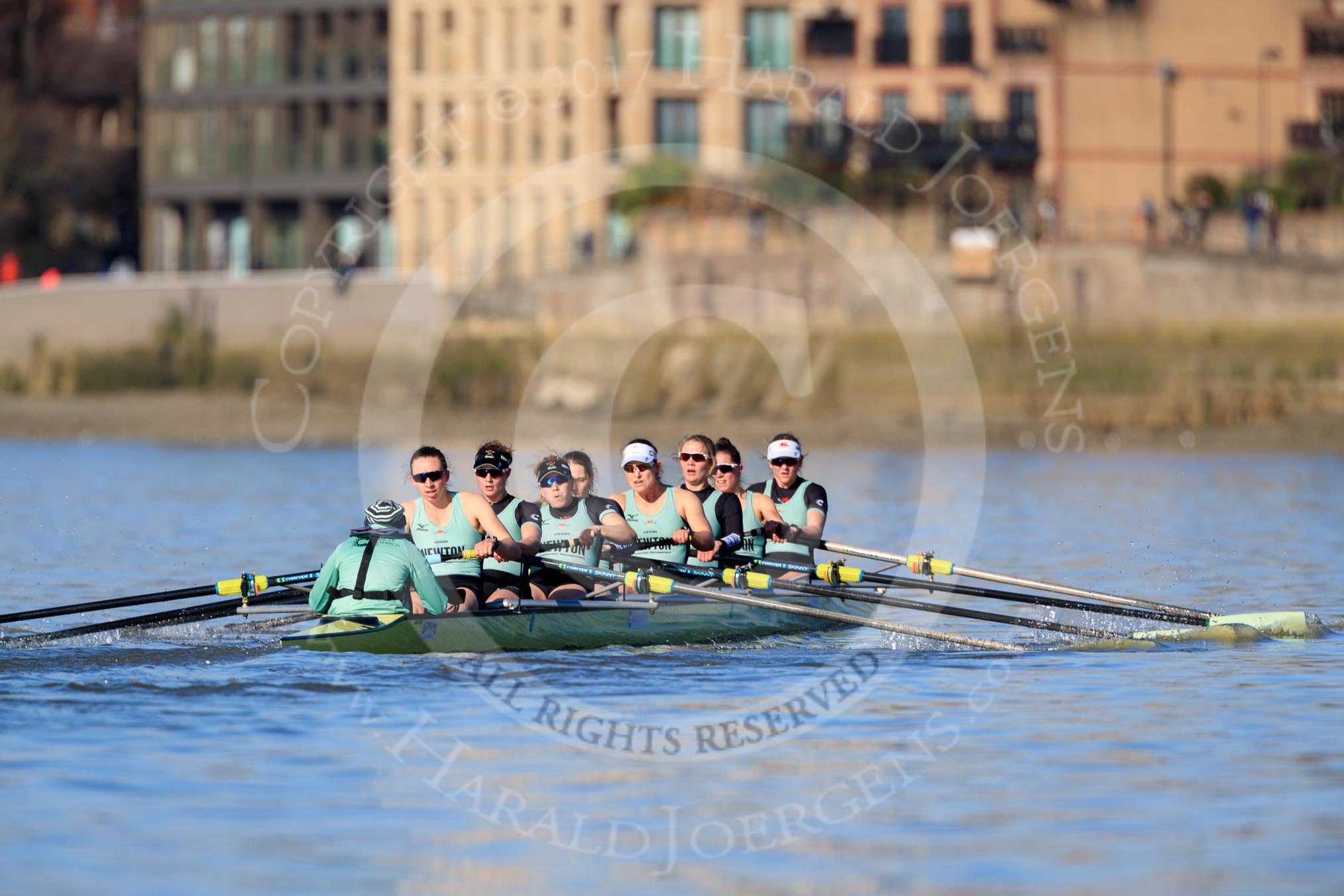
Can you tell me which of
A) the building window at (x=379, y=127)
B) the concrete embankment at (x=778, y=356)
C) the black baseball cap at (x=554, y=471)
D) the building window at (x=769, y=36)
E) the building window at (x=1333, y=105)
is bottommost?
the black baseball cap at (x=554, y=471)

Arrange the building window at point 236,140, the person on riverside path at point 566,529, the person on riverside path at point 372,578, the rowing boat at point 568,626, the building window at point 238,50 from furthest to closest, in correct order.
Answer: the building window at point 236,140 < the building window at point 238,50 < the person on riverside path at point 566,529 < the rowing boat at point 568,626 < the person on riverside path at point 372,578

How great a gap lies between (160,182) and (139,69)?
11.3 m

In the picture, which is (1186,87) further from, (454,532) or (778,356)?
(454,532)

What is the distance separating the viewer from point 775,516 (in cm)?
2328

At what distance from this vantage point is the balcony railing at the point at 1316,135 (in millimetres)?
70875

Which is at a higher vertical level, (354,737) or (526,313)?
(526,313)

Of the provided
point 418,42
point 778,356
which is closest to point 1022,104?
point 778,356

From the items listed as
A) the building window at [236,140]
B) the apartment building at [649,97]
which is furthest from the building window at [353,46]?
the building window at [236,140]

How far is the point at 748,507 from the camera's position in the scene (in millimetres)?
23203

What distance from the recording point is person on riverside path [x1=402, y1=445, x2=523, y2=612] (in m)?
20.2

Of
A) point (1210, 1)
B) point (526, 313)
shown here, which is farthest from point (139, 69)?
point (1210, 1)

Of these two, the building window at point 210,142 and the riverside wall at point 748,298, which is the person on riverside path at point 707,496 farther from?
the building window at point 210,142

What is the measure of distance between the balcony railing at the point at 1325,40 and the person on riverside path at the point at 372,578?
58.5 m

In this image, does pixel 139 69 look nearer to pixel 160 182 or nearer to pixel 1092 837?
pixel 160 182
